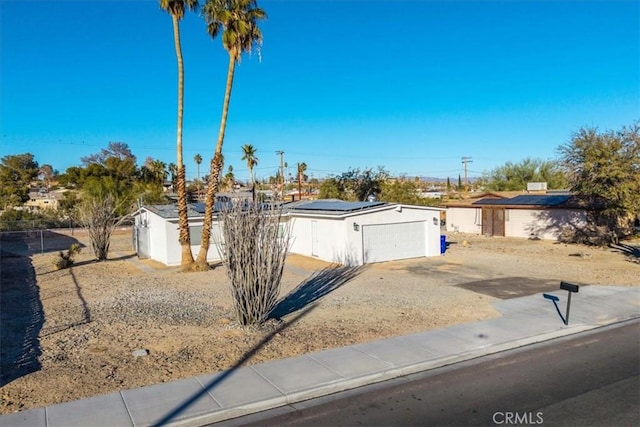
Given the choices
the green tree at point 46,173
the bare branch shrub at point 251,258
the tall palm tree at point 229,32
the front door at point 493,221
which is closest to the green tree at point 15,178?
the green tree at point 46,173

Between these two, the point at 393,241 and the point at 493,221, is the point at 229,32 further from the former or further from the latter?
the point at 493,221

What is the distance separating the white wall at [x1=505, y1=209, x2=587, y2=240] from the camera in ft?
102

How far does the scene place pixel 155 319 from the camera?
12703 mm

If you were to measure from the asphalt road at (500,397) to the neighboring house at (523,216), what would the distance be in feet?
77.6

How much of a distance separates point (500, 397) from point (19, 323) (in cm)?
1157

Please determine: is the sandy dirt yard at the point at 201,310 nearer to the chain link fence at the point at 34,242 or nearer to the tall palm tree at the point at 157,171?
the chain link fence at the point at 34,242

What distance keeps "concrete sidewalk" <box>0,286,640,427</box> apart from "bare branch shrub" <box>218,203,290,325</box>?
244 cm

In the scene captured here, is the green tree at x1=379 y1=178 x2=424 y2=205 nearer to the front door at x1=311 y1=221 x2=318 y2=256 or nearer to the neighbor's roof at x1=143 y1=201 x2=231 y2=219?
the front door at x1=311 y1=221 x2=318 y2=256

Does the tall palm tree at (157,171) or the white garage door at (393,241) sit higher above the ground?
the tall palm tree at (157,171)

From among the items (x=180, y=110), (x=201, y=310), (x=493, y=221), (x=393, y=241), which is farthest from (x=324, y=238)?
(x=493, y=221)

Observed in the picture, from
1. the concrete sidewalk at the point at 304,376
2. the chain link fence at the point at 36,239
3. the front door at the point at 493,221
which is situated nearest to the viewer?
the concrete sidewalk at the point at 304,376

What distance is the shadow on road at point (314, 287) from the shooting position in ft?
45.6

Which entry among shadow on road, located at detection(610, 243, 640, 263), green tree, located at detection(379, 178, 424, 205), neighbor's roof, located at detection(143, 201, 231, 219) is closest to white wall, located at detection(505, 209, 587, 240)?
shadow on road, located at detection(610, 243, 640, 263)

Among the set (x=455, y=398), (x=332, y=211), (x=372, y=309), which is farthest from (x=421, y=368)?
(x=332, y=211)
